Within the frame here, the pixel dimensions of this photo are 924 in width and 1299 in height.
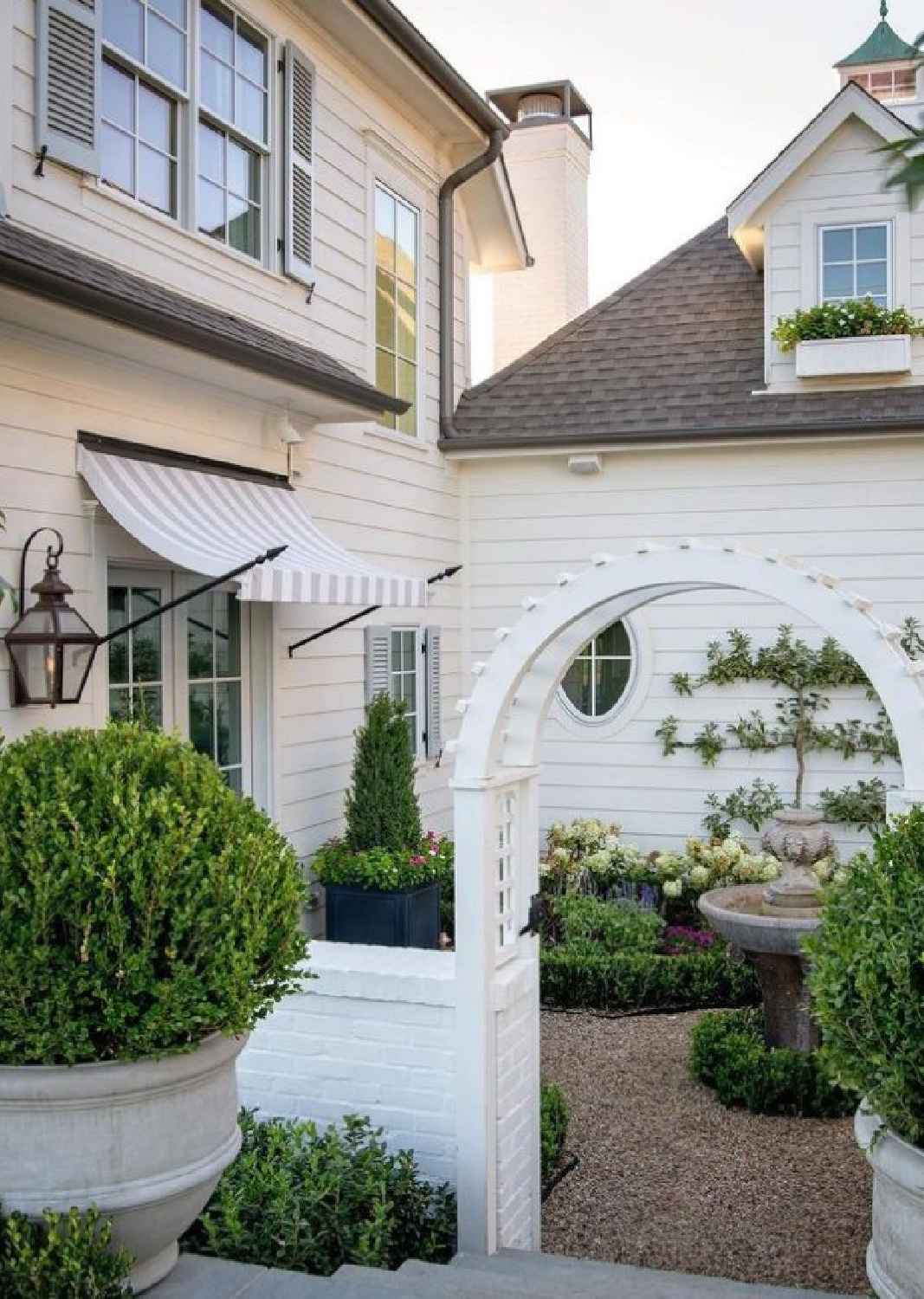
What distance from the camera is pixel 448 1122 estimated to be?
18.0 ft

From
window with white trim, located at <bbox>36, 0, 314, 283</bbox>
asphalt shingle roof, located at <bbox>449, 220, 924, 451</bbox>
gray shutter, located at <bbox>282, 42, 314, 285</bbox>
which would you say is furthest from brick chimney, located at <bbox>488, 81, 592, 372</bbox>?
window with white trim, located at <bbox>36, 0, 314, 283</bbox>

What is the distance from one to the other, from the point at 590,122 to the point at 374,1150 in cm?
1685

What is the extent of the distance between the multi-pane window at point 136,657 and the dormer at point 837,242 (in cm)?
671

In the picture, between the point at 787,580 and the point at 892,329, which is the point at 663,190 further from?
the point at 787,580

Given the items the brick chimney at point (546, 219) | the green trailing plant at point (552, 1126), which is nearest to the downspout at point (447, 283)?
the brick chimney at point (546, 219)

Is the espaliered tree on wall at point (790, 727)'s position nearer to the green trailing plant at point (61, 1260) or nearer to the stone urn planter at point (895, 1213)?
the stone urn planter at point (895, 1213)

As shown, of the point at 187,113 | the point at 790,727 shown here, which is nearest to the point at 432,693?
the point at 790,727

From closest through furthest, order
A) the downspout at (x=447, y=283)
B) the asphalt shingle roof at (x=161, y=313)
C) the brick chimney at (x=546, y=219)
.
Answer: the asphalt shingle roof at (x=161, y=313), the downspout at (x=447, y=283), the brick chimney at (x=546, y=219)

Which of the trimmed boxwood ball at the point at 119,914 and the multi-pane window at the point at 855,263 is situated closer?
the trimmed boxwood ball at the point at 119,914

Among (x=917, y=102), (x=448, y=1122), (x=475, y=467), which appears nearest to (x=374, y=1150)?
(x=448, y=1122)

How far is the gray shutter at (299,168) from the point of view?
9.73m

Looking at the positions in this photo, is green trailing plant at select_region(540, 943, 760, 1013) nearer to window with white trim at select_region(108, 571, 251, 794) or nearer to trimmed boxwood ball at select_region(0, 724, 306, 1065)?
window with white trim at select_region(108, 571, 251, 794)

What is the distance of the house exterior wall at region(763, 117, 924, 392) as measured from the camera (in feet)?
40.3

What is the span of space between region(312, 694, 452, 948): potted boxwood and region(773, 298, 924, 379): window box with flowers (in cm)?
510
